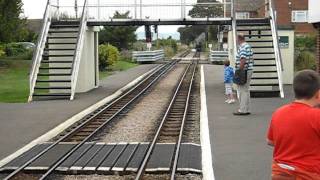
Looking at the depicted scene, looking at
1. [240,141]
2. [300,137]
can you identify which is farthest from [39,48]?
[300,137]

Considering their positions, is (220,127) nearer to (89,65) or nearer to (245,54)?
(245,54)

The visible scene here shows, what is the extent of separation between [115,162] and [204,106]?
7.72 m

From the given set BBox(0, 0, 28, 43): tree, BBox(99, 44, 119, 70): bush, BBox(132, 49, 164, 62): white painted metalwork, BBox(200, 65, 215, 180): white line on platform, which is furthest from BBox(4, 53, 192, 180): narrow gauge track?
BBox(132, 49, 164, 62): white painted metalwork

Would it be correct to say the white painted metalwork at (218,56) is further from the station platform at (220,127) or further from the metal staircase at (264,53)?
the station platform at (220,127)

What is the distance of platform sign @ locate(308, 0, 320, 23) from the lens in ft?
53.8

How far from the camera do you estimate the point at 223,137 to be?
11.4 m

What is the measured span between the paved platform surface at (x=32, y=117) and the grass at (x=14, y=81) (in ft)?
6.61

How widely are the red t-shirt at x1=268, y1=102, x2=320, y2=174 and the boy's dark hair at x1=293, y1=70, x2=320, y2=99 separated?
92 millimetres

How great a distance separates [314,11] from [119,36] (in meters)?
48.0

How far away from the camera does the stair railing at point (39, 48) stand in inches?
777

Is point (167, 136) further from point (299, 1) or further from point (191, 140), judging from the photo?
point (299, 1)

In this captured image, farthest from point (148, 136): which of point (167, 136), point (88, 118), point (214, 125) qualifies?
point (88, 118)

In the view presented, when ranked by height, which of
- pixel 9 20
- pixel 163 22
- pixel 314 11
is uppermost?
pixel 9 20

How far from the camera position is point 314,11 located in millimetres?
16969
